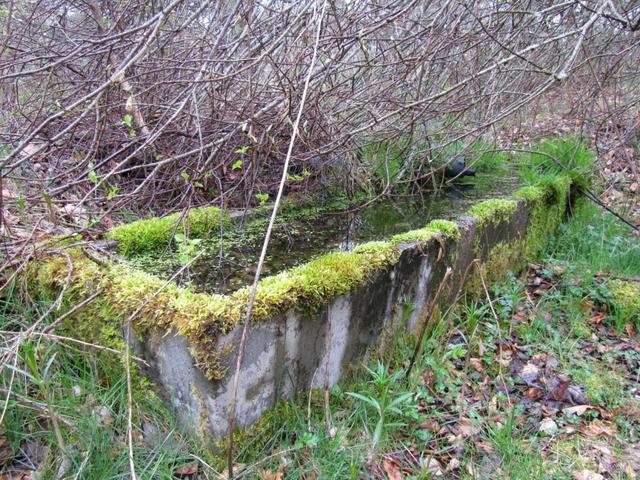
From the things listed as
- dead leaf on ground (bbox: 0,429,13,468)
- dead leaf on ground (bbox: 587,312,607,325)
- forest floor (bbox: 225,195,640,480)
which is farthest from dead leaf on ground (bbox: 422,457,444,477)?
dead leaf on ground (bbox: 587,312,607,325)

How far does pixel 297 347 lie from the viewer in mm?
1964

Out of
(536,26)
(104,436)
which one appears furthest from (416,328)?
(536,26)

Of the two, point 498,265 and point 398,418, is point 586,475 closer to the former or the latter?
point 398,418

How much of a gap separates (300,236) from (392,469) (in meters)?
1.46

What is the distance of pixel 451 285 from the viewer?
10.4ft

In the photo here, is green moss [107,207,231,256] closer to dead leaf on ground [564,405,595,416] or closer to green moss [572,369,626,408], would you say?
dead leaf on ground [564,405,595,416]

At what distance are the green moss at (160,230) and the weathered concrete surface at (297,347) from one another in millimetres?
770

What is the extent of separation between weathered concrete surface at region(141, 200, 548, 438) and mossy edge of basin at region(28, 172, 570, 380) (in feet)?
0.18

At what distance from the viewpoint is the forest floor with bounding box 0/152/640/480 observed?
68.8 inches

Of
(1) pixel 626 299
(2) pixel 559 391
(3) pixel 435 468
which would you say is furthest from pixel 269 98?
(1) pixel 626 299

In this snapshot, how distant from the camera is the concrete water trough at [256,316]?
1654 mm

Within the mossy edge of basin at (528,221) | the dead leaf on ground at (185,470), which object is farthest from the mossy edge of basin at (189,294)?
the mossy edge of basin at (528,221)

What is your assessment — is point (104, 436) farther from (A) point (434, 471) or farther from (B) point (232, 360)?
(A) point (434, 471)

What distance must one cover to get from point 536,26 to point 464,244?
2119mm
